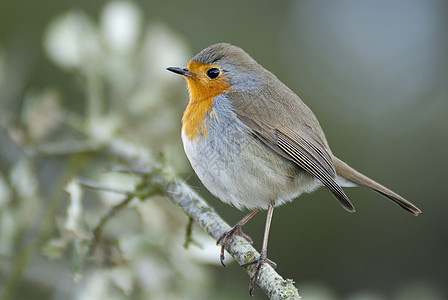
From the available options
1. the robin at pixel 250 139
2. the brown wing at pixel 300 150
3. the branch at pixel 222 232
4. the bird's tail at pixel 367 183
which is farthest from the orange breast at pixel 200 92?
the bird's tail at pixel 367 183

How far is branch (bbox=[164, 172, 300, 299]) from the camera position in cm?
161

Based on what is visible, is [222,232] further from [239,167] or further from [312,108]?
[312,108]

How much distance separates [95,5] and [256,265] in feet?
12.5

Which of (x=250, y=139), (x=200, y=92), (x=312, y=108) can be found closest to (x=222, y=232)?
(x=250, y=139)

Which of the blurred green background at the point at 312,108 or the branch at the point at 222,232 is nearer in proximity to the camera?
the branch at the point at 222,232

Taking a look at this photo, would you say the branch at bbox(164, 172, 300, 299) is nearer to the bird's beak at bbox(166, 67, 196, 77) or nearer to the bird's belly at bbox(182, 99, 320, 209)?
the bird's belly at bbox(182, 99, 320, 209)

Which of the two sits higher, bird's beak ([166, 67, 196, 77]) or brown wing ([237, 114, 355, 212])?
brown wing ([237, 114, 355, 212])

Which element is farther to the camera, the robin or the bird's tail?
the bird's tail

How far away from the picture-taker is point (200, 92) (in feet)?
9.19

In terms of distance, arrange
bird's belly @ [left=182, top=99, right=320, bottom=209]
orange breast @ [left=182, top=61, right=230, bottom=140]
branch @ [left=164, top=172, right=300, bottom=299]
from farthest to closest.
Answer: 1. orange breast @ [left=182, top=61, right=230, bottom=140]
2. bird's belly @ [left=182, top=99, right=320, bottom=209]
3. branch @ [left=164, top=172, right=300, bottom=299]

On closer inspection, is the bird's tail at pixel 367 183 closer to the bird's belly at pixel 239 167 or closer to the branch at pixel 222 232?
the bird's belly at pixel 239 167

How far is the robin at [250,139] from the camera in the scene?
2.48m

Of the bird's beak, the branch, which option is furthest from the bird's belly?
the bird's beak

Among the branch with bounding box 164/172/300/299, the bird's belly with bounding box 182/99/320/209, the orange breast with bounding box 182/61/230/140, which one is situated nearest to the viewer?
the branch with bounding box 164/172/300/299
